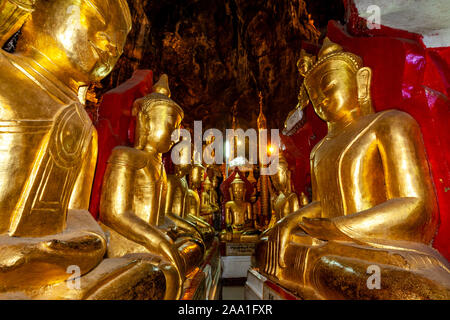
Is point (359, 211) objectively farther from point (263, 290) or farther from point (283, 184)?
point (283, 184)

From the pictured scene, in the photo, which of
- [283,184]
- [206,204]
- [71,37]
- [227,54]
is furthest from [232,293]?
[227,54]

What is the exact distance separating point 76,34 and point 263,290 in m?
1.91

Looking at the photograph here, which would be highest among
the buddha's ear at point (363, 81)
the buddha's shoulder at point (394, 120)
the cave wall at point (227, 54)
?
the cave wall at point (227, 54)

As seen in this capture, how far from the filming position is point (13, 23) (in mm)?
921

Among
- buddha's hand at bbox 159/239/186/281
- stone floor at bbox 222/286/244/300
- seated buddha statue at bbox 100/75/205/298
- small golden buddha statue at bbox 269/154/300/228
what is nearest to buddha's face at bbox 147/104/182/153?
seated buddha statue at bbox 100/75/205/298

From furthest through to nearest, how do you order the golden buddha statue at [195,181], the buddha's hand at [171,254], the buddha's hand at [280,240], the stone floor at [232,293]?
the golden buddha statue at [195,181] → the stone floor at [232,293] → the buddha's hand at [280,240] → the buddha's hand at [171,254]

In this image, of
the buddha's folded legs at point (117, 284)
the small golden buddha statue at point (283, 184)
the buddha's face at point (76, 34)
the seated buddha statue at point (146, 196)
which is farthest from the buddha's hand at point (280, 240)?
the buddha's face at point (76, 34)

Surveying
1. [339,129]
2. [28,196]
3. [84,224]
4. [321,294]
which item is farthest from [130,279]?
[339,129]

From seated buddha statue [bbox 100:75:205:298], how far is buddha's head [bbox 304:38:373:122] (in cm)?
124

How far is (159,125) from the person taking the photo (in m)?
1.91

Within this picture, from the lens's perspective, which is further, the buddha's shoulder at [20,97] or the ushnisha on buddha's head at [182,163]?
the ushnisha on buddha's head at [182,163]

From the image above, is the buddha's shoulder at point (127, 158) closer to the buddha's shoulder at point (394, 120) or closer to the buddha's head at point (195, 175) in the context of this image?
the buddha's shoulder at point (394, 120)

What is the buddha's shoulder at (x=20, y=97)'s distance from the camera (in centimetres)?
86
